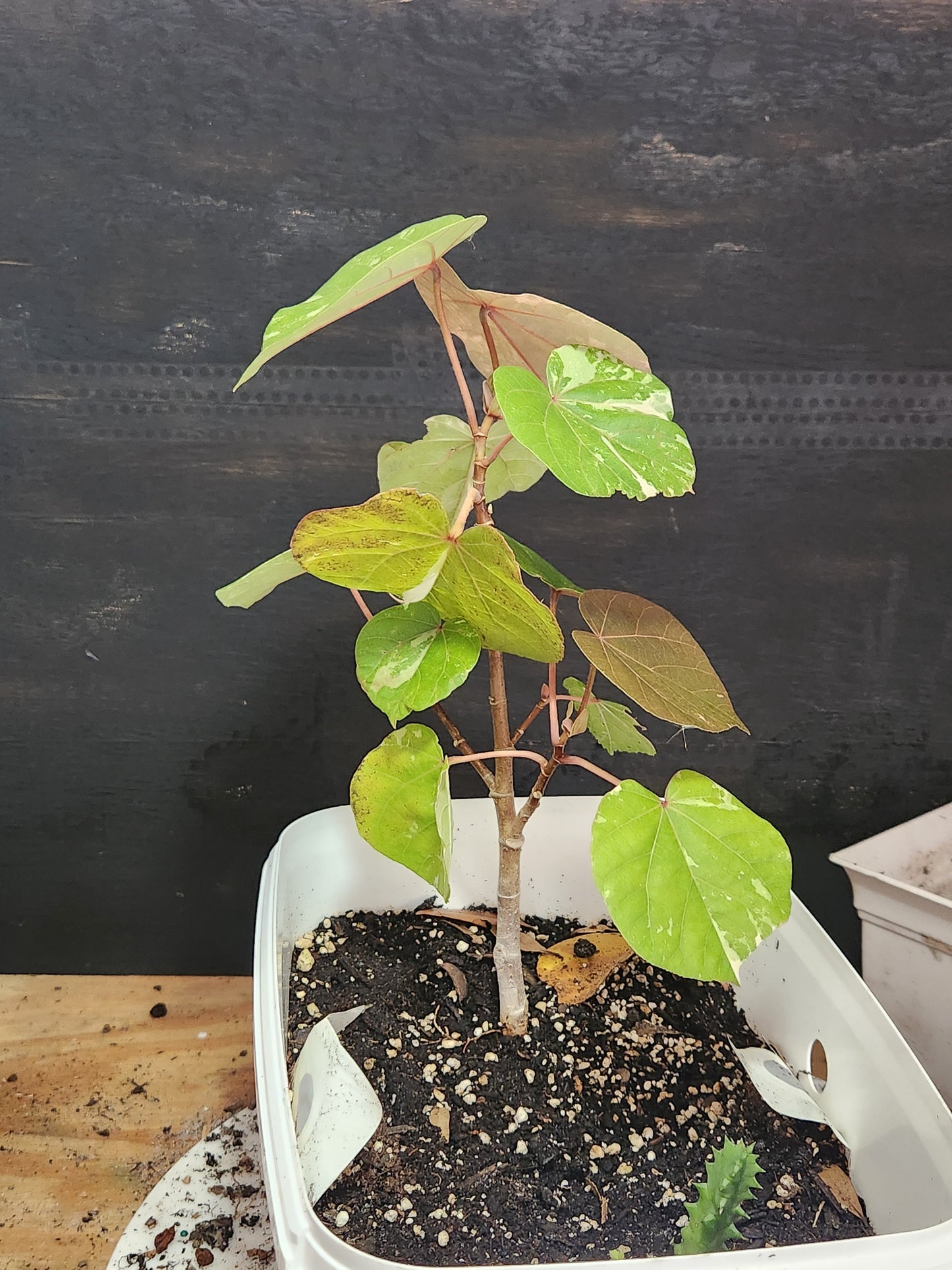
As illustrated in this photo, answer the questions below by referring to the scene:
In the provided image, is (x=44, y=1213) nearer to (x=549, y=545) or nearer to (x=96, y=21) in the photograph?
(x=549, y=545)

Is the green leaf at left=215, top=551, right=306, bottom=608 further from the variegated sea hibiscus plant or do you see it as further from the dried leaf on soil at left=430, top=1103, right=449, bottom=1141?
the dried leaf on soil at left=430, top=1103, right=449, bottom=1141

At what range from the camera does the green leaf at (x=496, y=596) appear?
454 millimetres

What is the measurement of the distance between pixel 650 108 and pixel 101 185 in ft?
1.70

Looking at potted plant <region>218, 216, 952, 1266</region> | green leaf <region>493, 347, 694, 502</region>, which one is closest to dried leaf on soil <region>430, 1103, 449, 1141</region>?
potted plant <region>218, 216, 952, 1266</region>

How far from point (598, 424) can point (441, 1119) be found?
47 centimetres

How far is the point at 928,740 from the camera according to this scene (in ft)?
3.37

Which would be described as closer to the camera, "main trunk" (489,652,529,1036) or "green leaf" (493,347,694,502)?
"green leaf" (493,347,694,502)

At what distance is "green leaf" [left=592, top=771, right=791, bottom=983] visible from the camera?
490 millimetres

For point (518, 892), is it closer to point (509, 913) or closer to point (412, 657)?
point (509, 913)

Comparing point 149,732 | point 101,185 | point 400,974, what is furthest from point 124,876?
point 101,185

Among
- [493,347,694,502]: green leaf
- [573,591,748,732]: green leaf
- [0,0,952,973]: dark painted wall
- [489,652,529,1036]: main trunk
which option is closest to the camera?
[493,347,694,502]: green leaf

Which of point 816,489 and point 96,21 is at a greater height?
point 96,21

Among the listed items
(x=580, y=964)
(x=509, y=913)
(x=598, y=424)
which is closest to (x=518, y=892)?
(x=509, y=913)

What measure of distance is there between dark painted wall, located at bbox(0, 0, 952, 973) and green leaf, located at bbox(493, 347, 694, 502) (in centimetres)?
44
